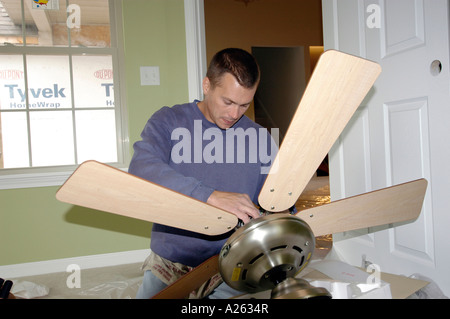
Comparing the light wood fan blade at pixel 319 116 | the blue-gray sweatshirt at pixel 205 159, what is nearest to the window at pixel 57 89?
the blue-gray sweatshirt at pixel 205 159

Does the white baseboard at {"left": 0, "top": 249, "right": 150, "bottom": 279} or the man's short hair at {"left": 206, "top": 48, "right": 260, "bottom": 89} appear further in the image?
the white baseboard at {"left": 0, "top": 249, "right": 150, "bottom": 279}

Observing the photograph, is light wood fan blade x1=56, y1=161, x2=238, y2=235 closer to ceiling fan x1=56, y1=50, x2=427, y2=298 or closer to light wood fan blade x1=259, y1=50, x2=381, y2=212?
ceiling fan x1=56, y1=50, x2=427, y2=298

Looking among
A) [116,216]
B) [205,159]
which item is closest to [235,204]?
[205,159]

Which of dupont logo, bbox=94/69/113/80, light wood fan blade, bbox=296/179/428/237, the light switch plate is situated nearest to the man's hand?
light wood fan blade, bbox=296/179/428/237

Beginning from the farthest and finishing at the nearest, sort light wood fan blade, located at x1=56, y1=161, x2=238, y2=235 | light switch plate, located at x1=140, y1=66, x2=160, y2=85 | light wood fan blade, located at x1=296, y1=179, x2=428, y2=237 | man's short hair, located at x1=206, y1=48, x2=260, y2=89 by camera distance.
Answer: light switch plate, located at x1=140, y1=66, x2=160, y2=85, man's short hair, located at x1=206, y1=48, x2=260, y2=89, light wood fan blade, located at x1=296, y1=179, x2=428, y2=237, light wood fan blade, located at x1=56, y1=161, x2=238, y2=235

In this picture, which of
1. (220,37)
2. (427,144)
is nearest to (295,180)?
(427,144)

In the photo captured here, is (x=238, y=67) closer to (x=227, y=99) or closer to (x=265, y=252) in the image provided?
(x=227, y=99)

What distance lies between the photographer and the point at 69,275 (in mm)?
2523

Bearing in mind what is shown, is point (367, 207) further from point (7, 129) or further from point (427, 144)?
point (7, 129)

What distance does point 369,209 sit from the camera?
84cm

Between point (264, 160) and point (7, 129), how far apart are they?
2.23 meters

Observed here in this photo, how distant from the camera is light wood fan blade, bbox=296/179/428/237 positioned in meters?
0.80

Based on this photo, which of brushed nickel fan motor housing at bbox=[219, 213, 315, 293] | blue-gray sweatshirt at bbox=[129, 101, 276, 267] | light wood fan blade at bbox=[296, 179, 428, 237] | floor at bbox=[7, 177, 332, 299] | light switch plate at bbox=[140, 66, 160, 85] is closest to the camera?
brushed nickel fan motor housing at bbox=[219, 213, 315, 293]

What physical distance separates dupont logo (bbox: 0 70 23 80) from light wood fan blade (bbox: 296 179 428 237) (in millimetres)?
2613
